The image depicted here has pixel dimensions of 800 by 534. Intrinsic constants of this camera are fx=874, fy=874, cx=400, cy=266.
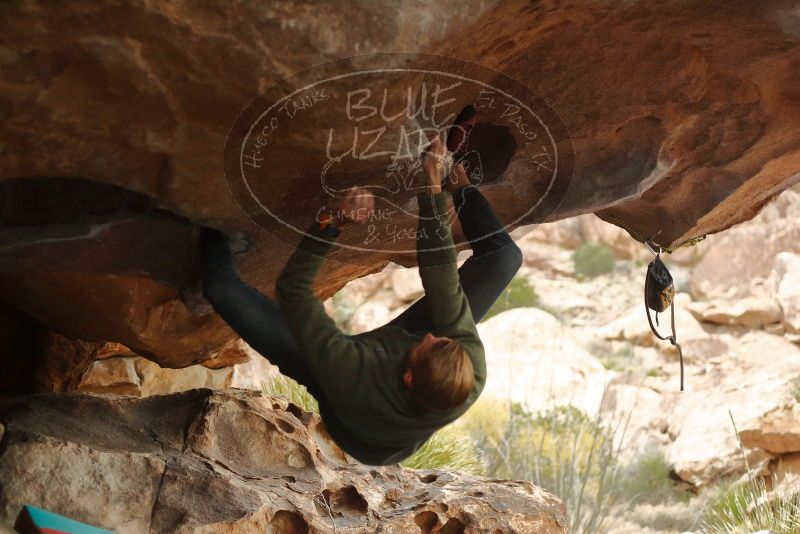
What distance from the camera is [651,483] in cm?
982

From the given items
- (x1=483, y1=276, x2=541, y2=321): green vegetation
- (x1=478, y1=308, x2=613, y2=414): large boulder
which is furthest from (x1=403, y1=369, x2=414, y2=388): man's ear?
(x1=483, y1=276, x2=541, y2=321): green vegetation

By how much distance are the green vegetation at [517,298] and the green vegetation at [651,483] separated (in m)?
5.84

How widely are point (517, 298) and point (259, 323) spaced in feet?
44.9

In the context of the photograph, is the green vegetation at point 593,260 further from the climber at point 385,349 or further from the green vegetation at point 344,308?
the climber at point 385,349

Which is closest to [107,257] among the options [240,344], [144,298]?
[144,298]

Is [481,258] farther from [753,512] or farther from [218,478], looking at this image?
[753,512]

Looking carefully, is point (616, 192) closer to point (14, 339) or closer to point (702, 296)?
point (14, 339)

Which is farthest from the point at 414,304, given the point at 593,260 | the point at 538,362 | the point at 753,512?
the point at 593,260

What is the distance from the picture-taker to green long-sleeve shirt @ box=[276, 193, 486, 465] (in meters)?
2.24

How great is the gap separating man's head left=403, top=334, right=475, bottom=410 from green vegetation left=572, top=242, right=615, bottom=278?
49.9ft

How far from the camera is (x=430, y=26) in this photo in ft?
6.85
